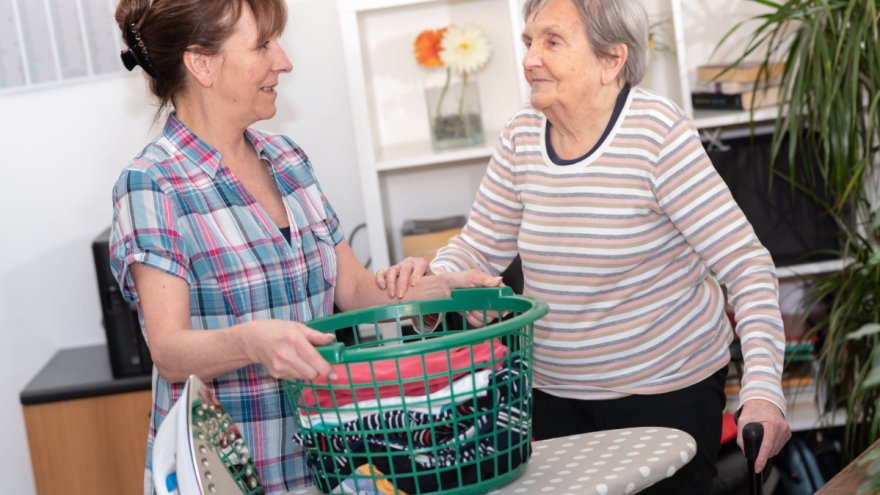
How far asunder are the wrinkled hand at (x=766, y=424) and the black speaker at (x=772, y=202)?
1311 mm

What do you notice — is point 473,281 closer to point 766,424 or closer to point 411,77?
point 766,424

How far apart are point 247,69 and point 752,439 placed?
0.90m

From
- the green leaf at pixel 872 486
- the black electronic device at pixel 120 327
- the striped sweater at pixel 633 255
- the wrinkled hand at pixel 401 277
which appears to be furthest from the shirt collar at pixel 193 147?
the black electronic device at pixel 120 327

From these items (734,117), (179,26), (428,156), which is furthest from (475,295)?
(734,117)

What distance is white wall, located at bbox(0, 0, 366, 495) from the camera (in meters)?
2.43

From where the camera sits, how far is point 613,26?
1326 mm

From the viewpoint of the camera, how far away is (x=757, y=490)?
102 cm

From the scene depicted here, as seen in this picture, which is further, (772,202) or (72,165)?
(72,165)

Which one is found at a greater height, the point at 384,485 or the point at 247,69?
the point at 247,69

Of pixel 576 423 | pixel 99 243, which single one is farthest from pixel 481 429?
pixel 99 243

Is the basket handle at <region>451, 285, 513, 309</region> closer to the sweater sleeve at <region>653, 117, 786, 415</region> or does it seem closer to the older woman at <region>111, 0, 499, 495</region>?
the older woman at <region>111, 0, 499, 495</region>

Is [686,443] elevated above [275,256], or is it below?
below

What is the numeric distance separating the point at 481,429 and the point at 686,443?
256 mm

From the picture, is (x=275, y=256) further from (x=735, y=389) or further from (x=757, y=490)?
(x=735, y=389)
